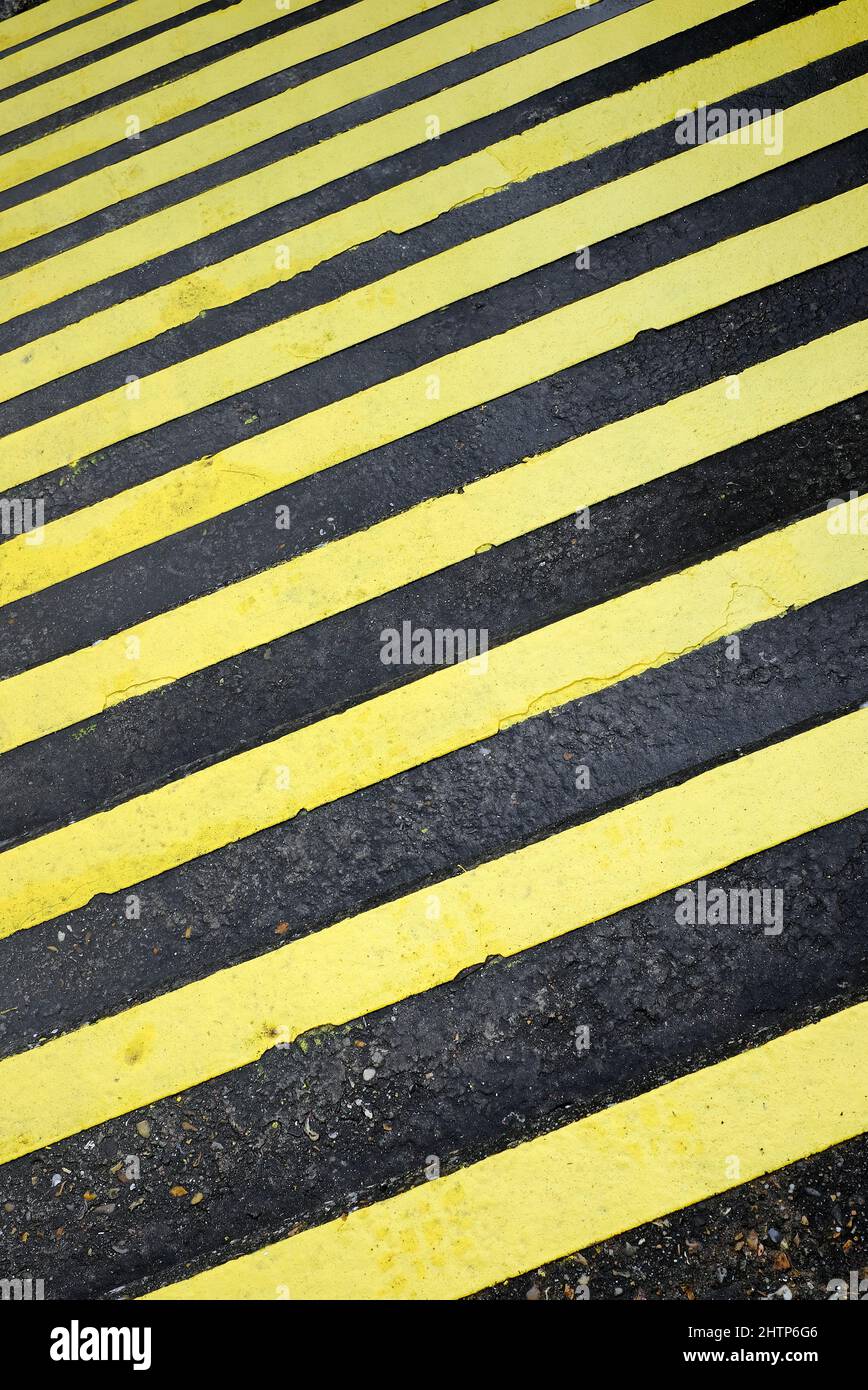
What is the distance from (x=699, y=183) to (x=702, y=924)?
3.84m

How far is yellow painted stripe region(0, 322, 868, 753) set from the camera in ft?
12.7

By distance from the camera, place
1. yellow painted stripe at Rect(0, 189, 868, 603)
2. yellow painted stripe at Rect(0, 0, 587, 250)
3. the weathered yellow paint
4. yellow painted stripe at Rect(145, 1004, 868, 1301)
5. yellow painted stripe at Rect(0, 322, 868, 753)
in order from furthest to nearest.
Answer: yellow painted stripe at Rect(0, 0, 587, 250), the weathered yellow paint, yellow painted stripe at Rect(0, 189, 868, 603), yellow painted stripe at Rect(0, 322, 868, 753), yellow painted stripe at Rect(145, 1004, 868, 1301)

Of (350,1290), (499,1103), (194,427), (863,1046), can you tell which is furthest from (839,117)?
(350,1290)

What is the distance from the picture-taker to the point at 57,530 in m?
4.41

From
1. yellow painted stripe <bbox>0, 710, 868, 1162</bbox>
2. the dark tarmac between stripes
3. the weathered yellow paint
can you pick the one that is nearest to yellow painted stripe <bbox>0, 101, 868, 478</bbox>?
the dark tarmac between stripes

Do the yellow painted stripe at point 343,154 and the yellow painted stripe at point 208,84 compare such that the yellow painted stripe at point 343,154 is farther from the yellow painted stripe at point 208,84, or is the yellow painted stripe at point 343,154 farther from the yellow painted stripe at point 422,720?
the yellow painted stripe at point 422,720

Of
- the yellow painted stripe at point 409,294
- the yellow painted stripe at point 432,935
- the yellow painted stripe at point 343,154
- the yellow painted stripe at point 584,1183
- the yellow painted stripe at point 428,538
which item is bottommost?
the yellow painted stripe at point 584,1183

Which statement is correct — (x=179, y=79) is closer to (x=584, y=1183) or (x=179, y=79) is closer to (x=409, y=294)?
(x=409, y=294)

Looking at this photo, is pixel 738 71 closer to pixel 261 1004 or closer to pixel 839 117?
pixel 839 117

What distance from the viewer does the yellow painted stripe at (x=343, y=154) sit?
5.24 metres

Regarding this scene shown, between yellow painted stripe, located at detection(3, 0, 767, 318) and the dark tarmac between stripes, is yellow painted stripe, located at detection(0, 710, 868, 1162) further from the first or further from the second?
yellow painted stripe, located at detection(3, 0, 767, 318)

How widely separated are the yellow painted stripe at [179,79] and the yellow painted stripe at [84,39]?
0.97 feet

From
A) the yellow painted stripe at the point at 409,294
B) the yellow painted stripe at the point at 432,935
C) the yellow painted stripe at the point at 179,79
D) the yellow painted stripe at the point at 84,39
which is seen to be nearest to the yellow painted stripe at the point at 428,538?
the yellow painted stripe at the point at 409,294

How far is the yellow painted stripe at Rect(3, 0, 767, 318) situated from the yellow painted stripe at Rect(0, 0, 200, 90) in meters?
2.60
